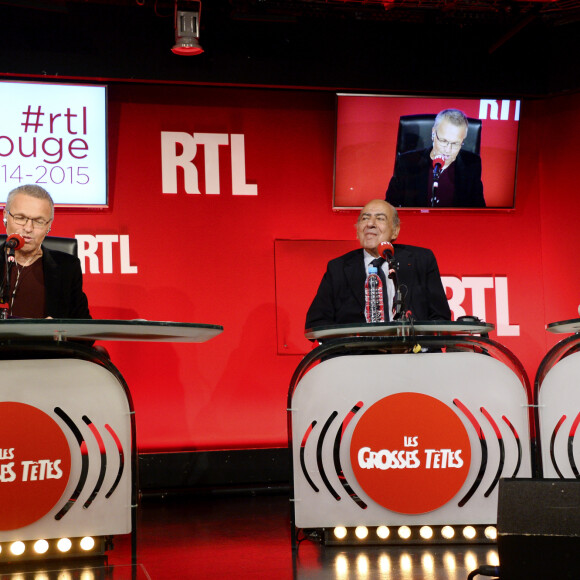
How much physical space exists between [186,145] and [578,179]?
2778 millimetres

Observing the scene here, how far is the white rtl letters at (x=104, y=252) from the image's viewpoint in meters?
5.24

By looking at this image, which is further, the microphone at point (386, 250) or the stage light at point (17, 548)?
the microphone at point (386, 250)

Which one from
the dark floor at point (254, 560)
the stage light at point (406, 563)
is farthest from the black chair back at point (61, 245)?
the stage light at point (406, 563)

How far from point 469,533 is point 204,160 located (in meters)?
3.25

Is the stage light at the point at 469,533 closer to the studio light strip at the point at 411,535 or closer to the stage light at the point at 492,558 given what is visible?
the studio light strip at the point at 411,535

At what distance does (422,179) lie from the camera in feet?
18.6

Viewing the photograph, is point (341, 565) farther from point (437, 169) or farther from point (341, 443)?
point (437, 169)

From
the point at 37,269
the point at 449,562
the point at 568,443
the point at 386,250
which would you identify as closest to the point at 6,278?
the point at 37,269

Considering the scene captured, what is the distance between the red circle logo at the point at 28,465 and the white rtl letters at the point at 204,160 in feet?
9.41

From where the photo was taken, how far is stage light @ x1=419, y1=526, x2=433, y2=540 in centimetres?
310

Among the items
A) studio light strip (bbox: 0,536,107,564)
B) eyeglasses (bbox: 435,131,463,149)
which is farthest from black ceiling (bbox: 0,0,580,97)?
studio light strip (bbox: 0,536,107,564)

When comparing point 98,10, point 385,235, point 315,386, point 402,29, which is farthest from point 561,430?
point 98,10

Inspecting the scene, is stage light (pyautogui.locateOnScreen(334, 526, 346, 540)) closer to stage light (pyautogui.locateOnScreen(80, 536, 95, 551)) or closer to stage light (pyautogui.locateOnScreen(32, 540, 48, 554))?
stage light (pyautogui.locateOnScreen(80, 536, 95, 551))

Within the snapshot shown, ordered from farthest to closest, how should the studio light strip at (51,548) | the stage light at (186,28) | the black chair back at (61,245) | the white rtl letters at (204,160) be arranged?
the white rtl letters at (204,160)
the stage light at (186,28)
the black chair back at (61,245)
the studio light strip at (51,548)
